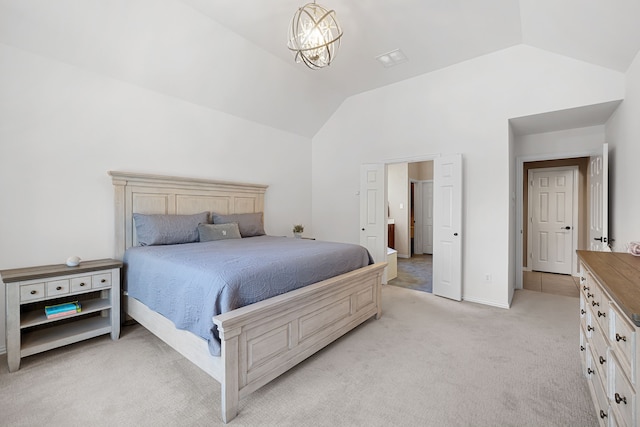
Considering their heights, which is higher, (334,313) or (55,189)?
(55,189)

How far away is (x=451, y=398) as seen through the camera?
1849 mm

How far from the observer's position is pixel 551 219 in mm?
5297

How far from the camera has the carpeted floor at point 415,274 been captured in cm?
456

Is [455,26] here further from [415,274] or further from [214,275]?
[415,274]

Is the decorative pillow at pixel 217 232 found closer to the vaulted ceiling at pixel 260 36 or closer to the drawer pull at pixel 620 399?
the vaulted ceiling at pixel 260 36

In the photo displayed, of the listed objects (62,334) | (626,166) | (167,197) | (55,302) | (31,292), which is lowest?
(62,334)

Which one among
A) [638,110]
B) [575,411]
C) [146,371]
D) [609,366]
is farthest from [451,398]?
[638,110]

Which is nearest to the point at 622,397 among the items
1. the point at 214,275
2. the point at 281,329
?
the point at 281,329

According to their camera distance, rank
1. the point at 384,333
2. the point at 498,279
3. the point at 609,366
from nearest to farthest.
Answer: the point at 609,366 → the point at 384,333 → the point at 498,279

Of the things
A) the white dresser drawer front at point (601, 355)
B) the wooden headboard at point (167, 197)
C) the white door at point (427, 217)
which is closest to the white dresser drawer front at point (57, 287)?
the wooden headboard at point (167, 197)

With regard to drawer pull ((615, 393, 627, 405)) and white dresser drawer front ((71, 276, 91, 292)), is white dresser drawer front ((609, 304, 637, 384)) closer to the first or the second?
drawer pull ((615, 393, 627, 405))

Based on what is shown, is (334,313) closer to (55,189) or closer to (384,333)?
(384,333)

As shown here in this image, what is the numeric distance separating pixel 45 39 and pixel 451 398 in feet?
14.1

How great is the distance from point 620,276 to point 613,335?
0.30m
